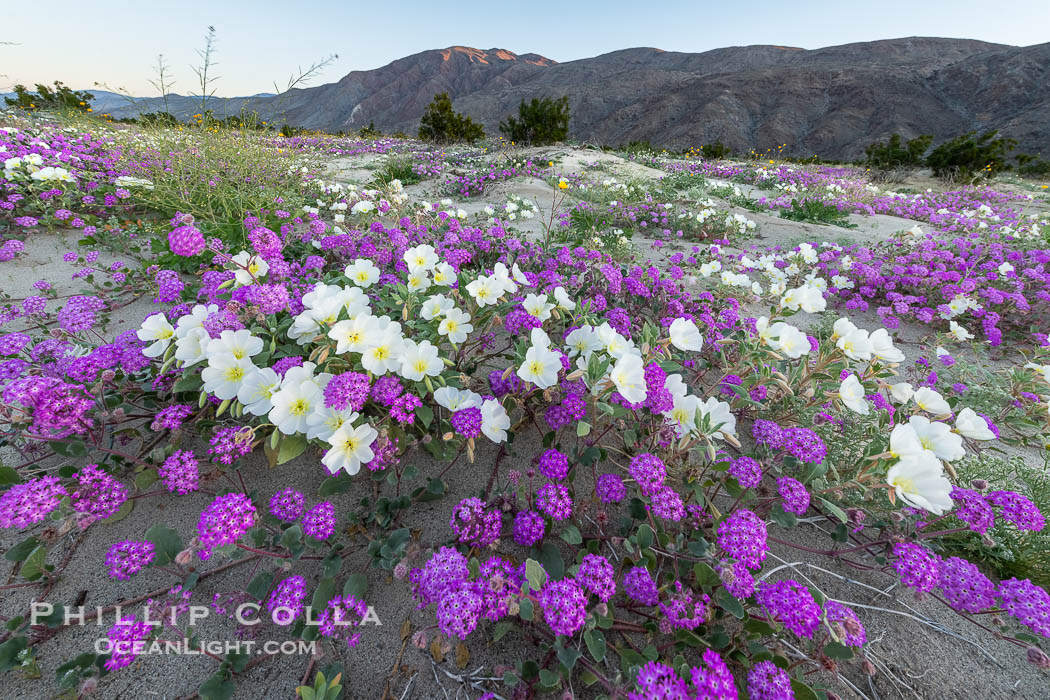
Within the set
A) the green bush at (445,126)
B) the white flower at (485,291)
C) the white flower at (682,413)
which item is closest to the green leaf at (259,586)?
the white flower at (485,291)

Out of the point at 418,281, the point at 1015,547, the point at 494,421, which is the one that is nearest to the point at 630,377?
the point at 494,421

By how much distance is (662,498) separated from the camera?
1455mm

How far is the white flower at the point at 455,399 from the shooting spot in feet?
5.36

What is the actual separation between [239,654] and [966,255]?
7.41 meters

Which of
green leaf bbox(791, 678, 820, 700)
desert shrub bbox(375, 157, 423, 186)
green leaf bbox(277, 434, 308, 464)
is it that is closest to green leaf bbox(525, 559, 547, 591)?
green leaf bbox(791, 678, 820, 700)

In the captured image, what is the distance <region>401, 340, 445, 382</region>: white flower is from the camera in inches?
62.3

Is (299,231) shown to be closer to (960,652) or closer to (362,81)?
(960,652)

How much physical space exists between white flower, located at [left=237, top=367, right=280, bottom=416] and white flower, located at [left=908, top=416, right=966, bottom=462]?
8.21 feet

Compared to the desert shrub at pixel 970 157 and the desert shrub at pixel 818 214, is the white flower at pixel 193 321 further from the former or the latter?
the desert shrub at pixel 970 157

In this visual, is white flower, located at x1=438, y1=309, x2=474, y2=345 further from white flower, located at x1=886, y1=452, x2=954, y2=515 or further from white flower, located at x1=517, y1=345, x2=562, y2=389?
white flower, located at x1=886, y1=452, x2=954, y2=515

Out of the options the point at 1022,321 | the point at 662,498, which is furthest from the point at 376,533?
the point at 1022,321

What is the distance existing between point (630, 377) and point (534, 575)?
0.79m

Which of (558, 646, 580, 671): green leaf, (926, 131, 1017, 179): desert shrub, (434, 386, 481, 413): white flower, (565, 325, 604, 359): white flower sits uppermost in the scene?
(926, 131, 1017, 179): desert shrub

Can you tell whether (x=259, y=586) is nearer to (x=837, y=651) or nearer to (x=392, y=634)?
(x=392, y=634)
